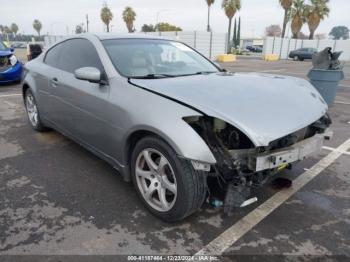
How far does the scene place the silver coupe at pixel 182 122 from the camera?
7.70ft

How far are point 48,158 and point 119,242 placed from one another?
209cm

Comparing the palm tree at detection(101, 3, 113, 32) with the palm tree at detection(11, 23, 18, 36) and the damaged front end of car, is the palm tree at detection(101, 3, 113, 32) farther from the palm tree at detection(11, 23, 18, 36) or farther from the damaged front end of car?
the palm tree at detection(11, 23, 18, 36)

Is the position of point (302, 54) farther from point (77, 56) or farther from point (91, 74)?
point (91, 74)

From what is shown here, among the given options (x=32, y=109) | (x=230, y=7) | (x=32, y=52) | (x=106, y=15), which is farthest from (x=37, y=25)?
(x=32, y=109)

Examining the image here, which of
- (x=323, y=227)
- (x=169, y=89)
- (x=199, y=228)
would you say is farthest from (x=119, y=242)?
(x=323, y=227)

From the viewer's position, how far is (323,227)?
8.84 ft

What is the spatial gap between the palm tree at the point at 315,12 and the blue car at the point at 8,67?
4355cm

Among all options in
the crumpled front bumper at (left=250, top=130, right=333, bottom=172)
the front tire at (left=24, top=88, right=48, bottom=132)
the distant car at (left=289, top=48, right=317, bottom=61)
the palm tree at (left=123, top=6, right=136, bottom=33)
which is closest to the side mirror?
the crumpled front bumper at (left=250, top=130, right=333, bottom=172)

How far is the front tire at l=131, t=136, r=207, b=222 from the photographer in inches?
94.0

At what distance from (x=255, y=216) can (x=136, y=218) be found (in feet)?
3.58

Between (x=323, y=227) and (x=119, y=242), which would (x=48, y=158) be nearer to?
(x=119, y=242)

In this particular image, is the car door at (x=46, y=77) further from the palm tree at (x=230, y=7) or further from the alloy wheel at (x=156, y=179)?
the palm tree at (x=230, y=7)

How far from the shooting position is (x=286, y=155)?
2.47 m

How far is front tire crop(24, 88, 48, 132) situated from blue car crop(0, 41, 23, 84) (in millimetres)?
5413
